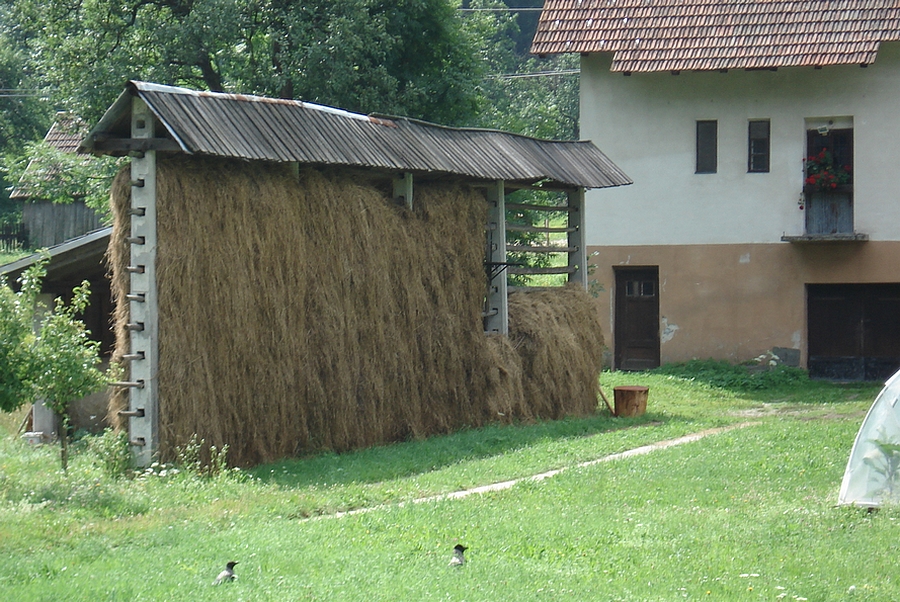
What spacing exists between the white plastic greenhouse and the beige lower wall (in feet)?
43.4

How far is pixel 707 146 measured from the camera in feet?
76.3

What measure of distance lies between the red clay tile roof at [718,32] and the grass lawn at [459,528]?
34.4 feet

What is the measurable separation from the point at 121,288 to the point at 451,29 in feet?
43.9

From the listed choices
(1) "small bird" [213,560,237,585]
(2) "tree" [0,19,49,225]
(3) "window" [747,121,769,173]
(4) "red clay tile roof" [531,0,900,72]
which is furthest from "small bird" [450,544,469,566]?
(2) "tree" [0,19,49,225]

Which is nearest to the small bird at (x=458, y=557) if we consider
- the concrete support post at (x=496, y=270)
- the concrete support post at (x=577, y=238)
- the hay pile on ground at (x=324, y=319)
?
the hay pile on ground at (x=324, y=319)

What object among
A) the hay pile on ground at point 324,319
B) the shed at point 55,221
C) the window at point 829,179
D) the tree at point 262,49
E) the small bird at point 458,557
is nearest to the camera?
the small bird at point 458,557

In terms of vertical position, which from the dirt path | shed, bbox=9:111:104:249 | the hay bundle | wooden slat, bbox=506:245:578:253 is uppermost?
shed, bbox=9:111:104:249

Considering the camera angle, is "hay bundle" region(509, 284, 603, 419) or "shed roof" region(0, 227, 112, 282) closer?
"shed roof" region(0, 227, 112, 282)

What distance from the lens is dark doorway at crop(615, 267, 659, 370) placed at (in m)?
23.8

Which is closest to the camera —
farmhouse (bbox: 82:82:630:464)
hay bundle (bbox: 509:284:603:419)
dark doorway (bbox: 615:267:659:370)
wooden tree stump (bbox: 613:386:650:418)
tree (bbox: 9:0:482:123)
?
farmhouse (bbox: 82:82:630:464)

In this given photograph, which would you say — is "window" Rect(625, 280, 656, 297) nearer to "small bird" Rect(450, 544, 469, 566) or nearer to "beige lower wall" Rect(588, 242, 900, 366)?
"beige lower wall" Rect(588, 242, 900, 366)

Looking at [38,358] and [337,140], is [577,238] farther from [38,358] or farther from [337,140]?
[38,358]

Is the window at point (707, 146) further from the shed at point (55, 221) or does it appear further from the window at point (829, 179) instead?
the shed at point (55, 221)

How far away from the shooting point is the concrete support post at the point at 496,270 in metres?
15.7
